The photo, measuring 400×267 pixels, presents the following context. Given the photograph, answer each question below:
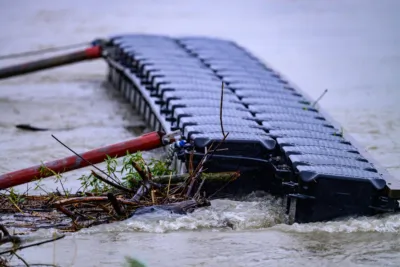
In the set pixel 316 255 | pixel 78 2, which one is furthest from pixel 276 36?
pixel 316 255

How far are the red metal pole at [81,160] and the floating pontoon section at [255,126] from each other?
14.7 inches

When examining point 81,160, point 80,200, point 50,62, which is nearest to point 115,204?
point 80,200

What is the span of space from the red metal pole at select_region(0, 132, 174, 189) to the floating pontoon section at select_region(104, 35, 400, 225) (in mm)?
374

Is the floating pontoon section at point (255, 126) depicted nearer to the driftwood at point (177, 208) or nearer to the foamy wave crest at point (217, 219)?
the foamy wave crest at point (217, 219)

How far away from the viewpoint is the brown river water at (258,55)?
798cm

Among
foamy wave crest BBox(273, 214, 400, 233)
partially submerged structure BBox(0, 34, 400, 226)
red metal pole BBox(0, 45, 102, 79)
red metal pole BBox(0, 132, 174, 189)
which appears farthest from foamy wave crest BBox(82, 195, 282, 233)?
red metal pole BBox(0, 45, 102, 79)

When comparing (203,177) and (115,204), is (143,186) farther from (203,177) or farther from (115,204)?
(203,177)

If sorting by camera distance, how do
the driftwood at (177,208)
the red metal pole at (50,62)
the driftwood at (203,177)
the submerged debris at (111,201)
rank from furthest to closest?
the red metal pole at (50,62) → the driftwood at (203,177) → the driftwood at (177,208) → the submerged debris at (111,201)

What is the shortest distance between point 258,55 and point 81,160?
7.55m

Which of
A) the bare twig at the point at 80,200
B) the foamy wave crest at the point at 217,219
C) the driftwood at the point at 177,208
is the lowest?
the foamy wave crest at the point at 217,219

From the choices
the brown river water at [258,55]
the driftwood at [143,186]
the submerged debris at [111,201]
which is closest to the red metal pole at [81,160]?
the submerged debris at [111,201]

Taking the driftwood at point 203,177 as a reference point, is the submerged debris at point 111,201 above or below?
below

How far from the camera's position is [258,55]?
16250 millimetres

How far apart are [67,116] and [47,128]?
0.73 m
